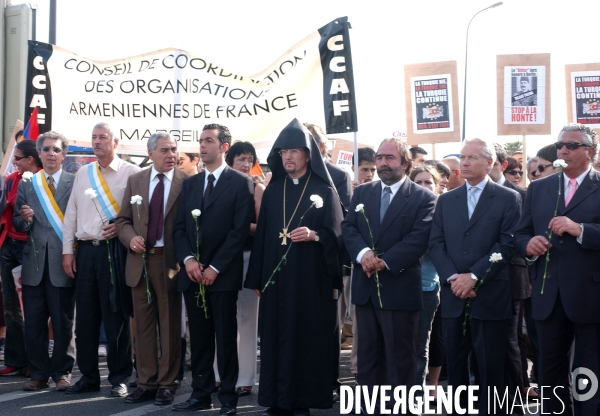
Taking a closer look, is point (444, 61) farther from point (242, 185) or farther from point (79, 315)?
point (79, 315)

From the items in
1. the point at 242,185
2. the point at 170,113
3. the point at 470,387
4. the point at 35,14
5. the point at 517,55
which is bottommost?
the point at 470,387

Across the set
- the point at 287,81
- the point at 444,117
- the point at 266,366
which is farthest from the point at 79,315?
the point at 444,117

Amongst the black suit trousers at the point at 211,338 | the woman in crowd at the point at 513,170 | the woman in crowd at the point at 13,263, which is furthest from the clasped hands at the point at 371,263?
the woman in crowd at the point at 13,263

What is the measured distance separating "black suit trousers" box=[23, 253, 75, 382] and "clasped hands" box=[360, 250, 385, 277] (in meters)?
3.22

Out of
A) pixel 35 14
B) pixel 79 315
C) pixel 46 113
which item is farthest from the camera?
pixel 35 14

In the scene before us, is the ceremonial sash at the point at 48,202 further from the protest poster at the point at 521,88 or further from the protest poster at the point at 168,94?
the protest poster at the point at 521,88

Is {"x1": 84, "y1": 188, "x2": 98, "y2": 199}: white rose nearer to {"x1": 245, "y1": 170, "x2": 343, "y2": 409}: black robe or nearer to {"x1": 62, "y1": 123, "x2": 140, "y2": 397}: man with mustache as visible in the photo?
{"x1": 62, "y1": 123, "x2": 140, "y2": 397}: man with mustache

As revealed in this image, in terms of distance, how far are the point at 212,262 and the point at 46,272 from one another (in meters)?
2.04

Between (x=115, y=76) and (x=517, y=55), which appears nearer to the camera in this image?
(x=115, y=76)

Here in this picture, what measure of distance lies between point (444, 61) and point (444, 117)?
0.89 meters

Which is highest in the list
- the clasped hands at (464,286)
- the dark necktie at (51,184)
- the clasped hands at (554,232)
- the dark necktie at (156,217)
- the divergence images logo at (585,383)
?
the dark necktie at (51,184)

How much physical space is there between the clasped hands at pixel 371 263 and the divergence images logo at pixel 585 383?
1698 millimetres

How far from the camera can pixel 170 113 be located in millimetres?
10148

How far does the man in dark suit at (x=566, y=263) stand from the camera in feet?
20.1
